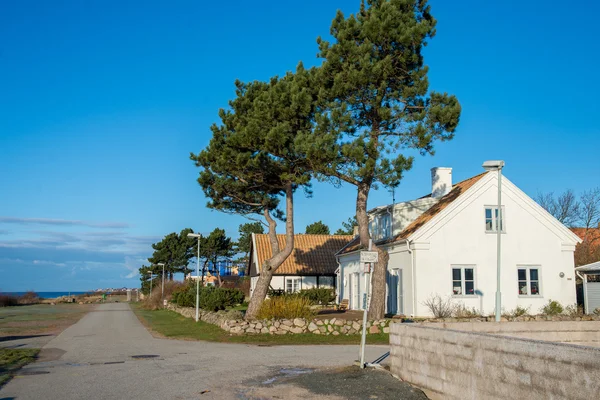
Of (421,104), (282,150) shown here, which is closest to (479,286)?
(421,104)

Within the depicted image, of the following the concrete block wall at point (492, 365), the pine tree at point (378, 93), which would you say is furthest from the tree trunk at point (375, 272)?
→ the concrete block wall at point (492, 365)

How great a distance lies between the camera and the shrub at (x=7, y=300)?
70.6m

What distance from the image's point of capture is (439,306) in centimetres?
2522

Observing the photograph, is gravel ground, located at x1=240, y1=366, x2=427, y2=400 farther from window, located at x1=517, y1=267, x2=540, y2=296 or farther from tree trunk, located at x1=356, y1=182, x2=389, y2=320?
window, located at x1=517, y1=267, x2=540, y2=296

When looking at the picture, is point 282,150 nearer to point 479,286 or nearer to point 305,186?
point 305,186

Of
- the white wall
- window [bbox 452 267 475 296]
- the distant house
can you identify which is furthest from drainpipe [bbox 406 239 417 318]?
the distant house

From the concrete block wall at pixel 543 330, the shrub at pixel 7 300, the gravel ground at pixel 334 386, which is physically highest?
the concrete block wall at pixel 543 330

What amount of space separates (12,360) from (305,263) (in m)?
30.7

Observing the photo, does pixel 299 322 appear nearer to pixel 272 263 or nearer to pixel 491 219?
pixel 272 263

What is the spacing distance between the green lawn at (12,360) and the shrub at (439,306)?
16192mm

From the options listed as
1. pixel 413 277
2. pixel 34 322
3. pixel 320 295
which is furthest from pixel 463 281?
pixel 34 322

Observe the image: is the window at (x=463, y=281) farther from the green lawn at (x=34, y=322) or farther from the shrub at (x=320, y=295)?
the green lawn at (x=34, y=322)

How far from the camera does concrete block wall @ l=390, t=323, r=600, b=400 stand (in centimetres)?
650

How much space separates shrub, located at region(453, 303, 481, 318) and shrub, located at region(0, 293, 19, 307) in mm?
63588
